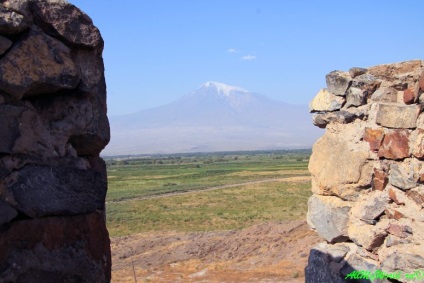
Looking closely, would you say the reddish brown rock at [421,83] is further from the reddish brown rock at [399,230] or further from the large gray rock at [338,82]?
the reddish brown rock at [399,230]

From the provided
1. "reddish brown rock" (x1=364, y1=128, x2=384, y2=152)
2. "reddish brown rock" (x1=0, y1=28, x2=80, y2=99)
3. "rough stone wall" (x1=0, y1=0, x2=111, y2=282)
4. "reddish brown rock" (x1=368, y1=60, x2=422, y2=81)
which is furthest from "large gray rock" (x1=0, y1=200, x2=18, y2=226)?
"reddish brown rock" (x1=368, y1=60, x2=422, y2=81)

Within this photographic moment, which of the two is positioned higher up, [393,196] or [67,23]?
[67,23]

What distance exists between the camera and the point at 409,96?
472 centimetres

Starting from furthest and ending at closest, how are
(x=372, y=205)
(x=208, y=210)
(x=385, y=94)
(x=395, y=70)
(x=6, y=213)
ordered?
(x=208, y=210) < (x=395, y=70) < (x=385, y=94) < (x=372, y=205) < (x=6, y=213)

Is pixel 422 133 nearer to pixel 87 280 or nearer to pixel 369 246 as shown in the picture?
pixel 369 246

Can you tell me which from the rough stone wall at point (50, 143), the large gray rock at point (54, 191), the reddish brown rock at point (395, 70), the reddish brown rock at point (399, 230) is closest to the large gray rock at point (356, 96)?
the reddish brown rock at point (395, 70)

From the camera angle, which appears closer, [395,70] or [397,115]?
[397,115]

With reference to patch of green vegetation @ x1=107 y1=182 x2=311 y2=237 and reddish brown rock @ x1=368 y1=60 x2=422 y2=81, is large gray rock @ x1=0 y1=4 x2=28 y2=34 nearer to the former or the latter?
reddish brown rock @ x1=368 y1=60 x2=422 y2=81

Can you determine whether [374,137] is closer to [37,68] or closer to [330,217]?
[330,217]

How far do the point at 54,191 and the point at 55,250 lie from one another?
288 millimetres

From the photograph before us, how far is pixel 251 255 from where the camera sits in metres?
12.5

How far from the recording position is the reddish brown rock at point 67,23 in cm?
270

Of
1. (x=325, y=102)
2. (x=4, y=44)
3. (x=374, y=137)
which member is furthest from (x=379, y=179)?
(x=4, y=44)

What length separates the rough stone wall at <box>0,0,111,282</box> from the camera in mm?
2539
